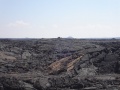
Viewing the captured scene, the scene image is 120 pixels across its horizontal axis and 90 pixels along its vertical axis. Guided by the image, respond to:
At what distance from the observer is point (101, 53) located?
24.2 m

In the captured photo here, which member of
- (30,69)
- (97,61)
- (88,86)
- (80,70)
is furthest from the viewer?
(30,69)

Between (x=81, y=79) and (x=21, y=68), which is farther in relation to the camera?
(x=21, y=68)

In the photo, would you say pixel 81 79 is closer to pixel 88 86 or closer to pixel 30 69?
pixel 88 86

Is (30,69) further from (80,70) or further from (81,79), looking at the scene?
(81,79)

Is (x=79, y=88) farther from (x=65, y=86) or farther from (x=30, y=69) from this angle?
(x=30, y=69)

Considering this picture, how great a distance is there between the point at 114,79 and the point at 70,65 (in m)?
6.30

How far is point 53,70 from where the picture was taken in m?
23.3

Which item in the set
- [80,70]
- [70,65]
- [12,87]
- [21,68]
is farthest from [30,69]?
[12,87]

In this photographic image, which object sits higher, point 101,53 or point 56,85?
point 101,53

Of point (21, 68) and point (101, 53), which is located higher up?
point (101, 53)

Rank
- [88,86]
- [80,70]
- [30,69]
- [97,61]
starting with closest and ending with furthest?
[88,86] → [80,70] → [97,61] → [30,69]

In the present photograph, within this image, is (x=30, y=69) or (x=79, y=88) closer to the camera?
(x=79, y=88)

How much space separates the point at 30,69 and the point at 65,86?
872cm

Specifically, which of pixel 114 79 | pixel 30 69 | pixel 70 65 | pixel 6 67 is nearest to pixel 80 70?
pixel 70 65
